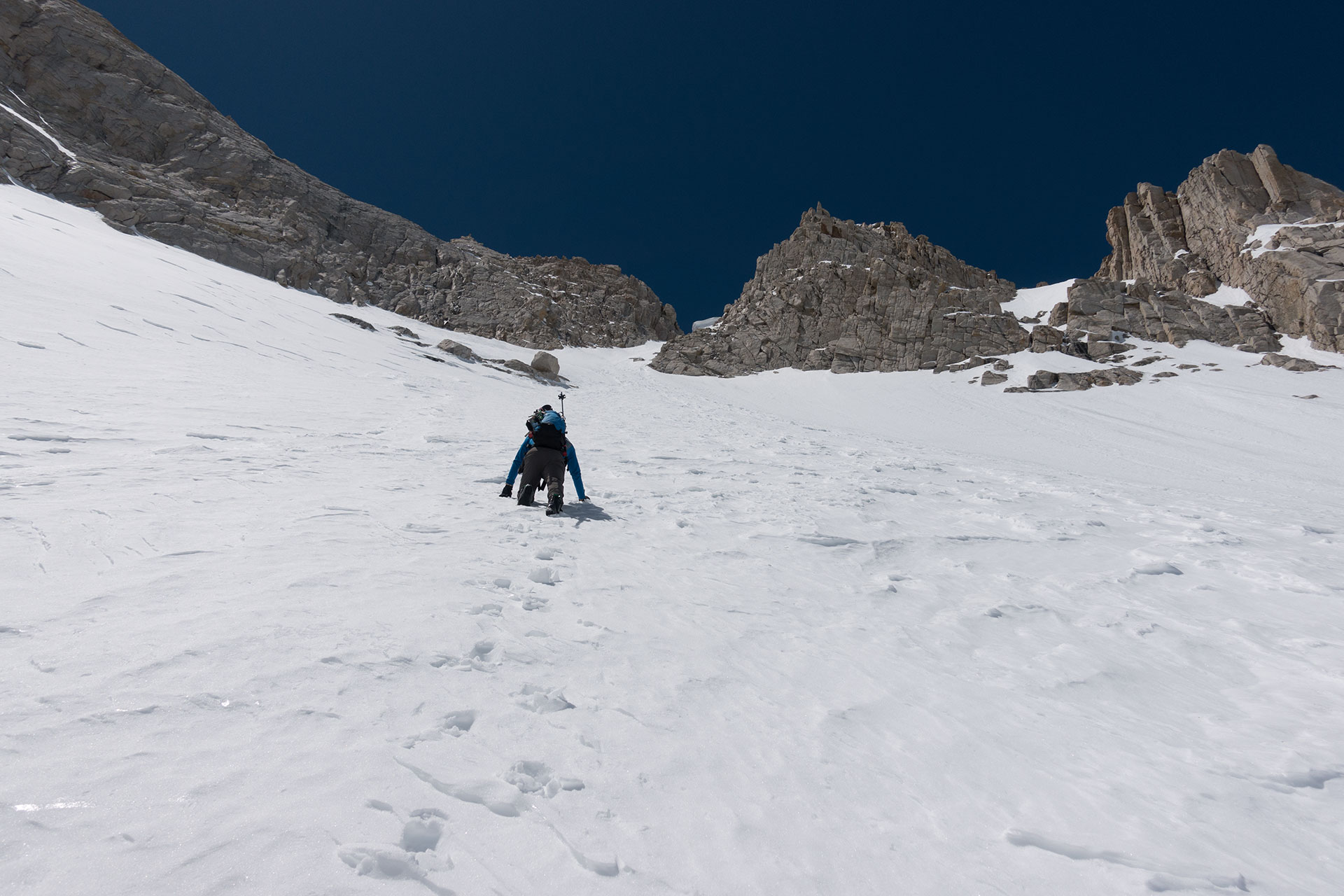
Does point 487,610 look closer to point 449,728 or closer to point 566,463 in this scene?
point 449,728

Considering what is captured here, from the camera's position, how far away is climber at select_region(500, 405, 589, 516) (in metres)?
7.81

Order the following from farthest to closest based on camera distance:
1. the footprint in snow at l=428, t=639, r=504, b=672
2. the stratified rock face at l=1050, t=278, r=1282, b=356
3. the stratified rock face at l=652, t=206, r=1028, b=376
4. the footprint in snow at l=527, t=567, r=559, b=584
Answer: the stratified rock face at l=652, t=206, r=1028, b=376 → the stratified rock face at l=1050, t=278, r=1282, b=356 → the footprint in snow at l=527, t=567, r=559, b=584 → the footprint in snow at l=428, t=639, r=504, b=672

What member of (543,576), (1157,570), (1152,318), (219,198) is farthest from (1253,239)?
(219,198)

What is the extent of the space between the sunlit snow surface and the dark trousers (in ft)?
1.73

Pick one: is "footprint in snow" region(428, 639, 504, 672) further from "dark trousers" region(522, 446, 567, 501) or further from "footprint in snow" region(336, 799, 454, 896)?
"dark trousers" region(522, 446, 567, 501)

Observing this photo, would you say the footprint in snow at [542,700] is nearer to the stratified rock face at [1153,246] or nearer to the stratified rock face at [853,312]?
the stratified rock face at [853,312]

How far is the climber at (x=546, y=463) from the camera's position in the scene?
7809 mm

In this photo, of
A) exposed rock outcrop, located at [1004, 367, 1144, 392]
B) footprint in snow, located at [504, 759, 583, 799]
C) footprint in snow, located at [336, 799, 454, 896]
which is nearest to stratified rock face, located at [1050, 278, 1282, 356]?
exposed rock outcrop, located at [1004, 367, 1144, 392]

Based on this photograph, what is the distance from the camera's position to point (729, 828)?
2.48 meters

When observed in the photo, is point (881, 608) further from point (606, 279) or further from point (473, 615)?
point (606, 279)

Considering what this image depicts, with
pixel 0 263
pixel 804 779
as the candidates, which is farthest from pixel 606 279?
pixel 804 779

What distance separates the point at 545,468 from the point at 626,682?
4.85m

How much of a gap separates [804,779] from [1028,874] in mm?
1001

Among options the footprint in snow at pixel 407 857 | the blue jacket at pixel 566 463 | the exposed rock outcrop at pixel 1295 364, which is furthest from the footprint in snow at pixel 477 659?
the exposed rock outcrop at pixel 1295 364
